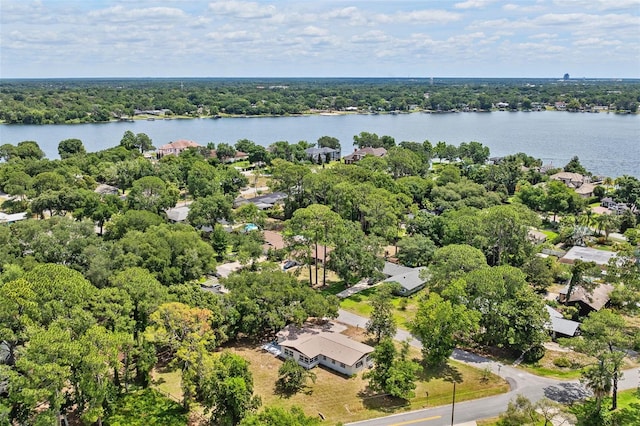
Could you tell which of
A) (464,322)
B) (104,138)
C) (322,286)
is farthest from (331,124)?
(464,322)

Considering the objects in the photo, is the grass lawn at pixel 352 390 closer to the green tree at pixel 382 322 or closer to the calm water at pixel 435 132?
the green tree at pixel 382 322

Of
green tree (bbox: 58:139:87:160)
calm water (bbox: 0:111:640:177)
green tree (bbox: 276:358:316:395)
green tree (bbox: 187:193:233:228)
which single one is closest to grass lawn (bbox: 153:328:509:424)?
green tree (bbox: 276:358:316:395)

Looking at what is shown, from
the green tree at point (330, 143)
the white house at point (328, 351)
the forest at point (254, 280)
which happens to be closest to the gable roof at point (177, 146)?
the forest at point (254, 280)

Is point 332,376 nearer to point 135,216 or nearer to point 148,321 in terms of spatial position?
point 148,321

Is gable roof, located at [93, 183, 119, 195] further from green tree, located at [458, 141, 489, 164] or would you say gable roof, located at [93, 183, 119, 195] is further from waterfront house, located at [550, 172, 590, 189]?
waterfront house, located at [550, 172, 590, 189]

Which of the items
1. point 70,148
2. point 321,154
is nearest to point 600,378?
point 321,154

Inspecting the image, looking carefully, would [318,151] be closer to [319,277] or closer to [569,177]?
[569,177]

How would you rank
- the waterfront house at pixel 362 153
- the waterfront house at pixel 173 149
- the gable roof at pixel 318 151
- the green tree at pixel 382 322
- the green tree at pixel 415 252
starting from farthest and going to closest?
the waterfront house at pixel 173 149
the gable roof at pixel 318 151
the waterfront house at pixel 362 153
the green tree at pixel 415 252
the green tree at pixel 382 322
